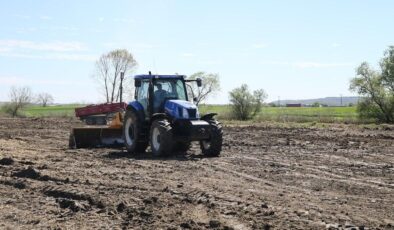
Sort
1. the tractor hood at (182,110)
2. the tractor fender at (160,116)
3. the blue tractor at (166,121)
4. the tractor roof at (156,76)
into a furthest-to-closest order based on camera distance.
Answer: the tractor roof at (156,76) → the tractor fender at (160,116) → the tractor hood at (182,110) → the blue tractor at (166,121)

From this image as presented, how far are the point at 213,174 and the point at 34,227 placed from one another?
5.02m

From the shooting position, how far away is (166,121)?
14.9 meters

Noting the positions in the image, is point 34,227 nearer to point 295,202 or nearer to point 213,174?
point 295,202

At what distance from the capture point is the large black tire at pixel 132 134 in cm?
1596

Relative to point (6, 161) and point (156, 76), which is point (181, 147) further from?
point (6, 161)

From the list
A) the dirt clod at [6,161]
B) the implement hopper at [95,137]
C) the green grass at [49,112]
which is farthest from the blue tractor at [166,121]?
the green grass at [49,112]

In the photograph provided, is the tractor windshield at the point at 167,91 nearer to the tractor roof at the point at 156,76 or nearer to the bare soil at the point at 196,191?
the tractor roof at the point at 156,76

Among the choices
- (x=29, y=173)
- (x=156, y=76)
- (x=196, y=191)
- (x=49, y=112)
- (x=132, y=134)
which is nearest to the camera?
(x=196, y=191)

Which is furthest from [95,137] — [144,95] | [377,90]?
[377,90]

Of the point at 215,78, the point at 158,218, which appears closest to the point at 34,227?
the point at 158,218

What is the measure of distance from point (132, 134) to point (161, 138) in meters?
2.32

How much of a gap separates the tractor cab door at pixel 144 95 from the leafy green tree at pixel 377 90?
35968 millimetres

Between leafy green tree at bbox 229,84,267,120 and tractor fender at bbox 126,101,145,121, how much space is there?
42803 mm

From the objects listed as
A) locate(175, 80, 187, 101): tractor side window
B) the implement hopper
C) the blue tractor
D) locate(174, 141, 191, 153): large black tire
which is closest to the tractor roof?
the blue tractor
